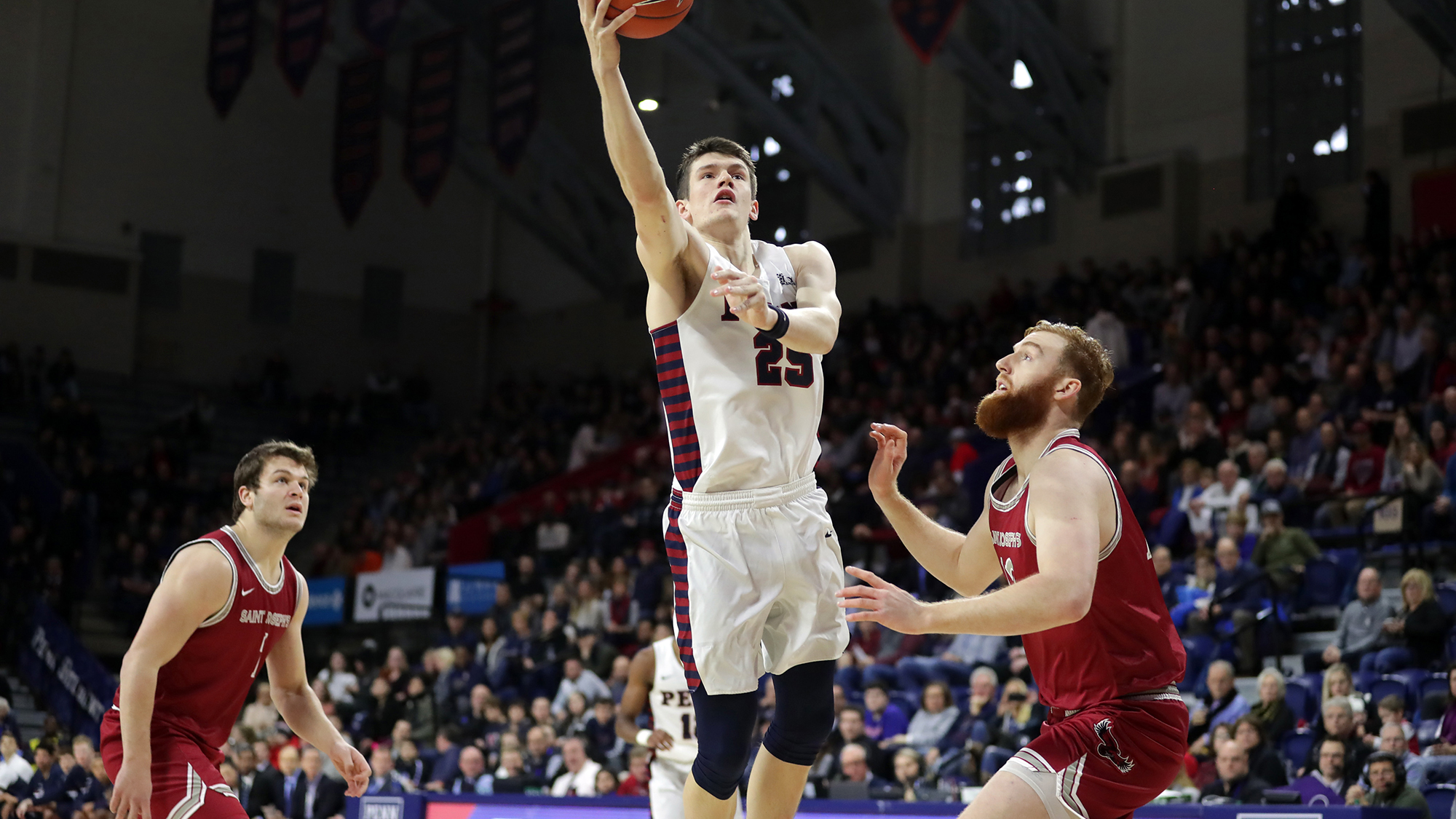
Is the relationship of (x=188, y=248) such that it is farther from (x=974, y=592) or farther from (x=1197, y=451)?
(x=974, y=592)

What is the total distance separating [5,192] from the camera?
25500mm

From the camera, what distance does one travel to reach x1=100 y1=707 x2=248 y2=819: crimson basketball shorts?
5.02 m

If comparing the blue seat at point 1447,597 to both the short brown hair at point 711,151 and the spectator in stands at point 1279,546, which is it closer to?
the spectator in stands at point 1279,546

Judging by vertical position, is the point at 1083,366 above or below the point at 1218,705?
above

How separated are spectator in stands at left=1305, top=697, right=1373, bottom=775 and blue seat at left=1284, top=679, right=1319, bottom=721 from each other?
913mm

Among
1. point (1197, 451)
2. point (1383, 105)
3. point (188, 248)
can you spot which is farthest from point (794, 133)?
point (188, 248)

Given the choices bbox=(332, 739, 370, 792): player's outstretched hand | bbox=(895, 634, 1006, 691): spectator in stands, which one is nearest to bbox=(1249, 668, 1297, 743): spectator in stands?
bbox=(895, 634, 1006, 691): spectator in stands

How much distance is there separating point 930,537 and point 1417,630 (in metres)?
7.18

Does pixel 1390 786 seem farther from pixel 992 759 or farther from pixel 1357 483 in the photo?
pixel 1357 483

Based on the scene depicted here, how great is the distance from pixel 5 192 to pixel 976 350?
17.0 metres

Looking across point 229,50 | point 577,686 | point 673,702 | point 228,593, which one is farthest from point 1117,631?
point 229,50

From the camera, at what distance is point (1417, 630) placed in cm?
1045

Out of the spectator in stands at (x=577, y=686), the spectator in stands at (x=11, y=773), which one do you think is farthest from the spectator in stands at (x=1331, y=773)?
the spectator in stands at (x=11, y=773)

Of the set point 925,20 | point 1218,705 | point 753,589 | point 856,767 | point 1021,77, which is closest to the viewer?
point 753,589
